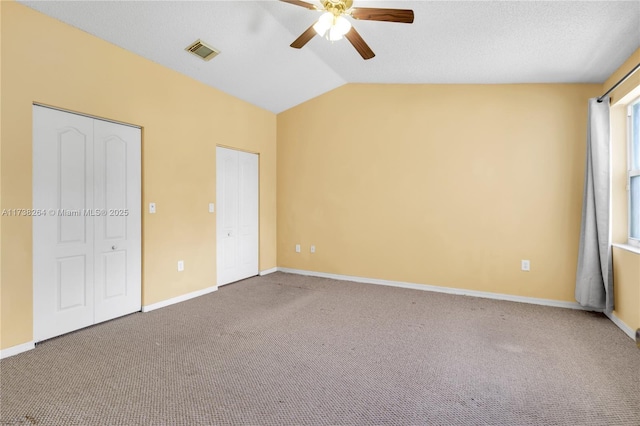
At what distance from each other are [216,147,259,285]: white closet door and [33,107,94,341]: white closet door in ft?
5.40

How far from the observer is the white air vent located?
130 inches

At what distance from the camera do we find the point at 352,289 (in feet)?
14.5

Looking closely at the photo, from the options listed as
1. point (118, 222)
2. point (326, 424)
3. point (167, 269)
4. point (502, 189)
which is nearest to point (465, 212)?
point (502, 189)

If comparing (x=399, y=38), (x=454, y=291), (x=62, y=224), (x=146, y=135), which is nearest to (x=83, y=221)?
(x=62, y=224)

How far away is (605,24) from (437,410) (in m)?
3.14

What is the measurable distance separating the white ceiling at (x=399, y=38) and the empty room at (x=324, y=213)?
0.03m

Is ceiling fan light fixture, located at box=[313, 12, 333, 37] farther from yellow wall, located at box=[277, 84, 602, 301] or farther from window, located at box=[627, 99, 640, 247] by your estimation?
window, located at box=[627, 99, 640, 247]

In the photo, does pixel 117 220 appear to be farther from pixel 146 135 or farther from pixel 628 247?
pixel 628 247

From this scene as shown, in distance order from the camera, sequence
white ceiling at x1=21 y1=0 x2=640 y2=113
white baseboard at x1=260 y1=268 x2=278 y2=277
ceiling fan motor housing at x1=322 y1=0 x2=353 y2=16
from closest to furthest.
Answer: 1. ceiling fan motor housing at x1=322 y1=0 x2=353 y2=16
2. white ceiling at x1=21 y1=0 x2=640 y2=113
3. white baseboard at x1=260 y1=268 x2=278 y2=277

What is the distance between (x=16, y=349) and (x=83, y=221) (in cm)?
110

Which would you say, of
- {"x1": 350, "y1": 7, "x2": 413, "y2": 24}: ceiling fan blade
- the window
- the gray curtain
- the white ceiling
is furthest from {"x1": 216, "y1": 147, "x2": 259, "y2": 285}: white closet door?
the window

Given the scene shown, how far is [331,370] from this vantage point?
90.2 inches

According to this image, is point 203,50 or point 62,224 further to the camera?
point 203,50

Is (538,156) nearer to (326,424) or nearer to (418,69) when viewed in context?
(418,69)
